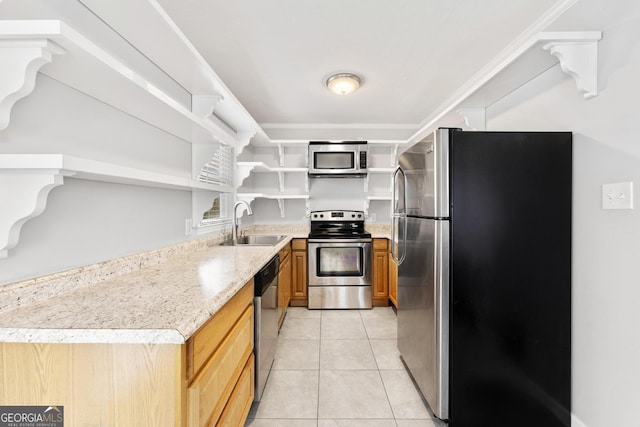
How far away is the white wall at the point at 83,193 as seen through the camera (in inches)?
39.1

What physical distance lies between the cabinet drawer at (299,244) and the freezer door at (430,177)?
1.65 meters

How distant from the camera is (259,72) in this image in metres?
2.38

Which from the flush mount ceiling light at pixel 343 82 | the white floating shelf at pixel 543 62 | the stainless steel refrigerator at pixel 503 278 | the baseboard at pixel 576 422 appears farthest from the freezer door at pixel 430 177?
the baseboard at pixel 576 422

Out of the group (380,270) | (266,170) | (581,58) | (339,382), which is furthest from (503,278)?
(266,170)

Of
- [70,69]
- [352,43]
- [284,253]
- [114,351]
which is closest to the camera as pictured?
[114,351]

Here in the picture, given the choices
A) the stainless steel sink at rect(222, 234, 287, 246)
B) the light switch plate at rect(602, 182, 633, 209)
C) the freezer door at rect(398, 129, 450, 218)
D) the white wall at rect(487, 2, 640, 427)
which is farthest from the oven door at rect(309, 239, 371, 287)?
the light switch plate at rect(602, 182, 633, 209)

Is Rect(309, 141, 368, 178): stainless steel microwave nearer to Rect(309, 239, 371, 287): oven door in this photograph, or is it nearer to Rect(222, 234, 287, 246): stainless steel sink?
Rect(309, 239, 371, 287): oven door

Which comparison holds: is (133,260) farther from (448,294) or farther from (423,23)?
(423,23)

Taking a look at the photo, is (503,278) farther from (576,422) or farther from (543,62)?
(543,62)

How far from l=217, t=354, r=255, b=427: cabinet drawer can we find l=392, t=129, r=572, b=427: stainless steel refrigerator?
3.35 feet

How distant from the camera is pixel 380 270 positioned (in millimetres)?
3367

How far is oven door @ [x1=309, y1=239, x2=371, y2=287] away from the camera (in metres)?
3.29

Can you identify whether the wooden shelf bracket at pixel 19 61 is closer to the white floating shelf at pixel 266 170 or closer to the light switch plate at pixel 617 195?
the white floating shelf at pixel 266 170

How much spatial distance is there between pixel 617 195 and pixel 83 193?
2398 millimetres
